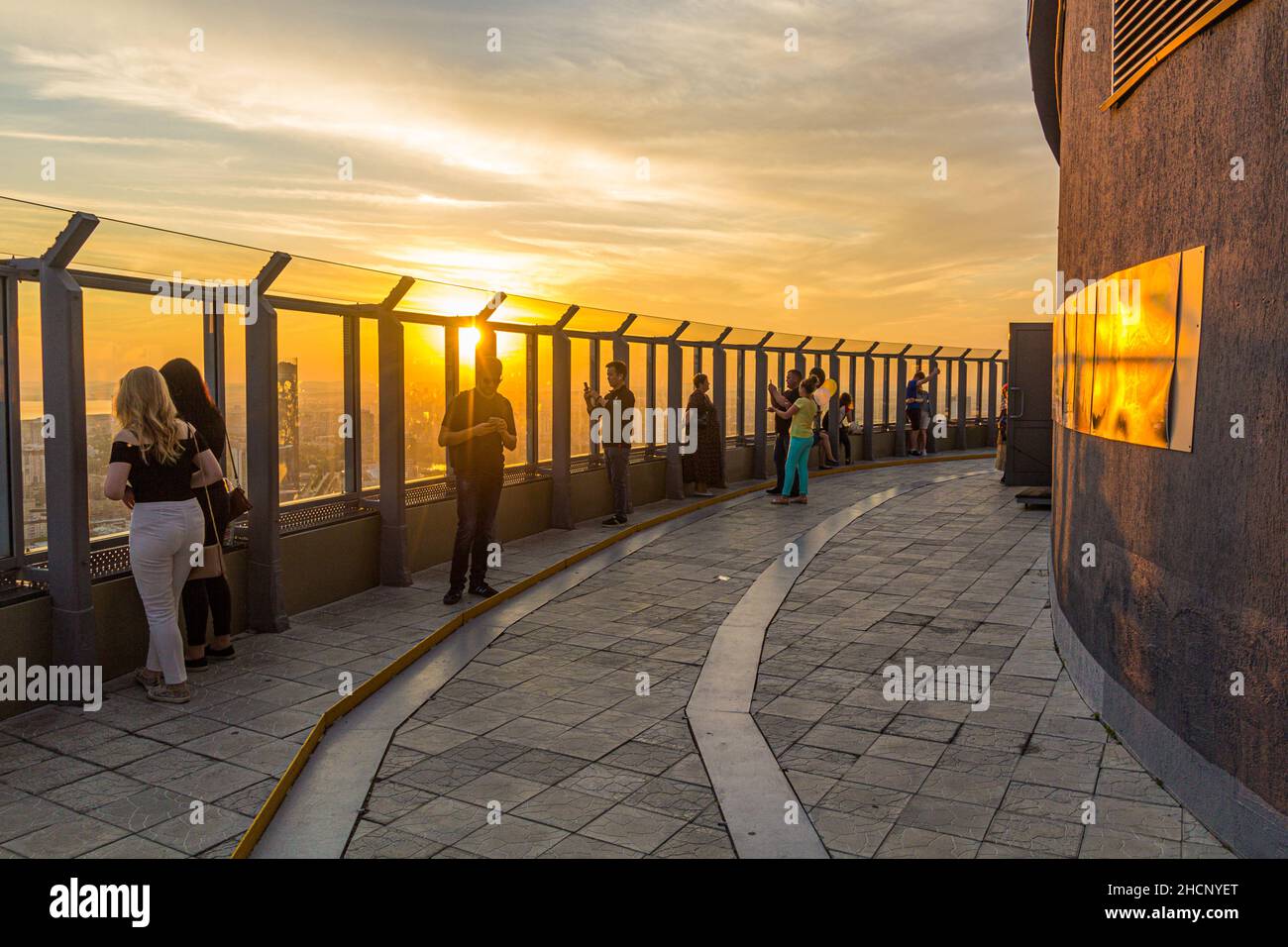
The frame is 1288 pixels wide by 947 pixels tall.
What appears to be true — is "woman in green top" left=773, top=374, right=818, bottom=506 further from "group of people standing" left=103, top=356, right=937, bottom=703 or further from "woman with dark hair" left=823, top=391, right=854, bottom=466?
"group of people standing" left=103, top=356, right=937, bottom=703

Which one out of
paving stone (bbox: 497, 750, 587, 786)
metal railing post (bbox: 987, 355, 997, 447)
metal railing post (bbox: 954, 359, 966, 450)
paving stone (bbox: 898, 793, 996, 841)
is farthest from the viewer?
metal railing post (bbox: 987, 355, 997, 447)

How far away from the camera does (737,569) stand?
1005 cm

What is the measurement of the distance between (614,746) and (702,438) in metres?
10.6

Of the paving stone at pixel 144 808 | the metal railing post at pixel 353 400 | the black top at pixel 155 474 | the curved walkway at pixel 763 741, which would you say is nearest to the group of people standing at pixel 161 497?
the black top at pixel 155 474

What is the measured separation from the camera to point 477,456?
8.21 m

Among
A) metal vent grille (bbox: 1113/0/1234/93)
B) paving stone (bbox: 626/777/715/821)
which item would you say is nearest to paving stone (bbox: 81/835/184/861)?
paving stone (bbox: 626/777/715/821)

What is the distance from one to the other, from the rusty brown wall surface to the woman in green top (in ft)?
26.5

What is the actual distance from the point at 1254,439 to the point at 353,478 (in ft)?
22.9

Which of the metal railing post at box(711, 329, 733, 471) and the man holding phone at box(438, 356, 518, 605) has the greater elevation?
the metal railing post at box(711, 329, 733, 471)

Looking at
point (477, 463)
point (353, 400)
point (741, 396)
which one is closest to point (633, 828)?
point (477, 463)

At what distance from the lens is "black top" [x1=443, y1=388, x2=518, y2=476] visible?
8180mm

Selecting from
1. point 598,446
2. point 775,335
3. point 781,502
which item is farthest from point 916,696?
point 775,335

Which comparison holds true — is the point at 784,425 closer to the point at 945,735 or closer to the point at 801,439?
the point at 801,439
